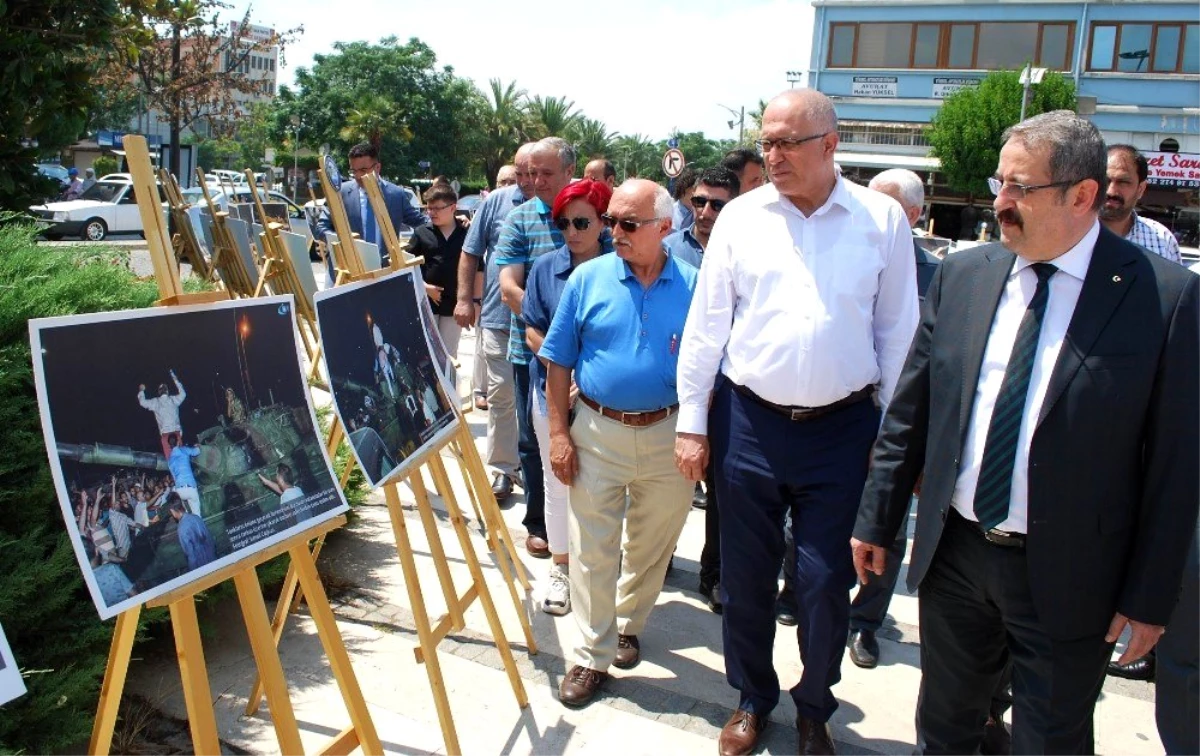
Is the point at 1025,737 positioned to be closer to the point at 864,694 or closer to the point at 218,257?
the point at 864,694

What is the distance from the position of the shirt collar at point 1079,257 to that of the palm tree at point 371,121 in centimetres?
5254

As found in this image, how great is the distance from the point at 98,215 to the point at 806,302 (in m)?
23.7

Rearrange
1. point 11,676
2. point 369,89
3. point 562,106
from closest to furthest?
1. point 11,676
2. point 369,89
3. point 562,106

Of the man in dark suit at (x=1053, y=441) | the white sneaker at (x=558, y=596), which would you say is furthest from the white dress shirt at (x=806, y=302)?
the white sneaker at (x=558, y=596)

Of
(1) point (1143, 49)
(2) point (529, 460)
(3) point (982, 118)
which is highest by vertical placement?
(1) point (1143, 49)

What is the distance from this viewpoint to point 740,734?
3254mm

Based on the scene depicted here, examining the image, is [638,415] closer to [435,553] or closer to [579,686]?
[435,553]

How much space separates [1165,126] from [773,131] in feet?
141

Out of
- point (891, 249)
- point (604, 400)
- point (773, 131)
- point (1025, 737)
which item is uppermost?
point (773, 131)

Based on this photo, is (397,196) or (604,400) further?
(397,196)

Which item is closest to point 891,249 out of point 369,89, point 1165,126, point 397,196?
point 397,196

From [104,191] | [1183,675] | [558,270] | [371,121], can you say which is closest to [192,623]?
[558,270]

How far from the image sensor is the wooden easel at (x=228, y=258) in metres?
7.91

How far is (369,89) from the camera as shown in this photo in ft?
180
